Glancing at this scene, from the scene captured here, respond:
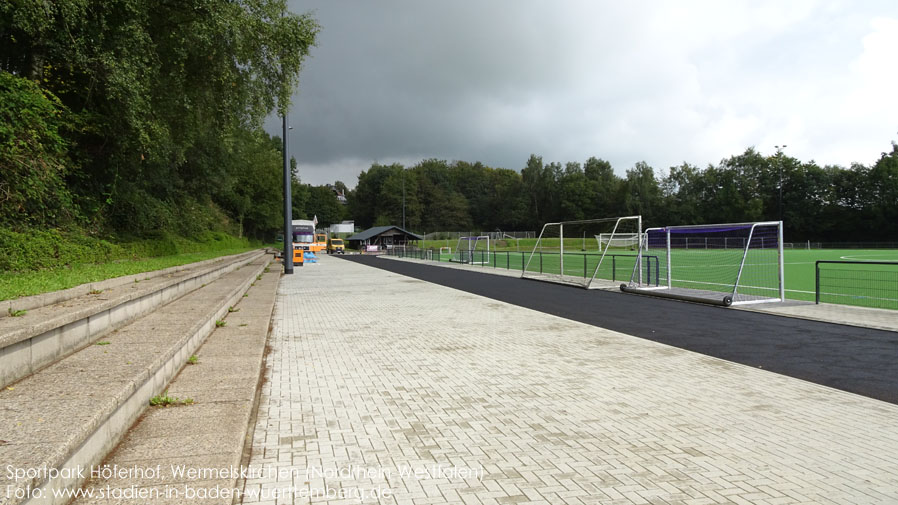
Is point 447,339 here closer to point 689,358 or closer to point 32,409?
point 689,358

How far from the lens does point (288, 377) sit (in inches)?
241

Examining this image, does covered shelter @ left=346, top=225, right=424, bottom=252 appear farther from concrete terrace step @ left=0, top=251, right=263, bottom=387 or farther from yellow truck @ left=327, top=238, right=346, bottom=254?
concrete terrace step @ left=0, top=251, right=263, bottom=387

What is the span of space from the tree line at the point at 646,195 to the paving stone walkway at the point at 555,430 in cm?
5850

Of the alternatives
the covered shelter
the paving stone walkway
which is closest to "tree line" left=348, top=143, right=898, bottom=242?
the covered shelter

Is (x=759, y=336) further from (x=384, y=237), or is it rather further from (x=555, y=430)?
(x=384, y=237)

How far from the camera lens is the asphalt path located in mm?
6180

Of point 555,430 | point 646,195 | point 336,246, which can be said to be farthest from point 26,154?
point 646,195

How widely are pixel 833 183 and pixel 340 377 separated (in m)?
90.1

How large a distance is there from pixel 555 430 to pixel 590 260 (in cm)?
3430

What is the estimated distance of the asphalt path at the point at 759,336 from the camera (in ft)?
20.3

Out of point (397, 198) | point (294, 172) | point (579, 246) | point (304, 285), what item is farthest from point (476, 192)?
point (304, 285)

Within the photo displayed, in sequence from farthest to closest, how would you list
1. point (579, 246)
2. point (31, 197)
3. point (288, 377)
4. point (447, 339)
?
1. point (579, 246)
2. point (31, 197)
3. point (447, 339)
4. point (288, 377)

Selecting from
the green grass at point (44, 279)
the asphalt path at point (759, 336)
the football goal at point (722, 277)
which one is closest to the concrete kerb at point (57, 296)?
the green grass at point (44, 279)

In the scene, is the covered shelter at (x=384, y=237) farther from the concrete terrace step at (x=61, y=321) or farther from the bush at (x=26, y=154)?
the concrete terrace step at (x=61, y=321)
